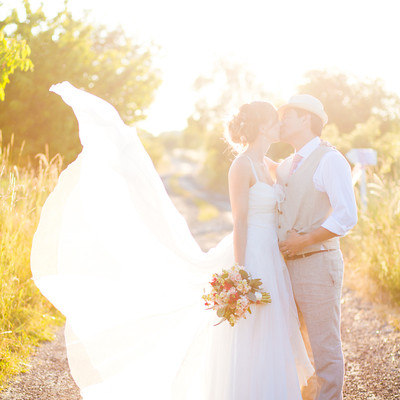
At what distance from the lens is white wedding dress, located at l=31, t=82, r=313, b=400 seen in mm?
3053

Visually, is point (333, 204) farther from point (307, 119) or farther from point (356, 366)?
point (356, 366)

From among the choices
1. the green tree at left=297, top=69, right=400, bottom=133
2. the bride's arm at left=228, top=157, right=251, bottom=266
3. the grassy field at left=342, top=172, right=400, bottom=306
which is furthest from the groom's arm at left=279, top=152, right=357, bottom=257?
the green tree at left=297, top=69, right=400, bottom=133

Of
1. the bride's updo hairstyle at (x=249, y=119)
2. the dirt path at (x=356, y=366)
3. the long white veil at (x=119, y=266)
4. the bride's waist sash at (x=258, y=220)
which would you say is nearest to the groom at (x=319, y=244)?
the bride's waist sash at (x=258, y=220)

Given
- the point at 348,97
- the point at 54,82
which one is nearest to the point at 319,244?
the point at 54,82

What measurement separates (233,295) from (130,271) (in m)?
0.96

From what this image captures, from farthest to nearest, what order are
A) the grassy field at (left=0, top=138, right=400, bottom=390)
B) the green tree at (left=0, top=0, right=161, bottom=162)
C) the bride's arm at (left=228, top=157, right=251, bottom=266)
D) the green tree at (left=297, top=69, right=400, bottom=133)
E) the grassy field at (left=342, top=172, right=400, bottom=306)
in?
the green tree at (left=297, top=69, right=400, bottom=133) → the green tree at (left=0, top=0, right=161, bottom=162) → the grassy field at (left=342, top=172, right=400, bottom=306) → the grassy field at (left=0, top=138, right=400, bottom=390) → the bride's arm at (left=228, top=157, right=251, bottom=266)

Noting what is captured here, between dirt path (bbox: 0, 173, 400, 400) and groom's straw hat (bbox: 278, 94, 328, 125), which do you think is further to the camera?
dirt path (bbox: 0, 173, 400, 400)

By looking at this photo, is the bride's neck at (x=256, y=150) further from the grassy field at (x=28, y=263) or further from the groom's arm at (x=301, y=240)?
the grassy field at (x=28, y=263)

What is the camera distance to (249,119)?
3123 millimetres

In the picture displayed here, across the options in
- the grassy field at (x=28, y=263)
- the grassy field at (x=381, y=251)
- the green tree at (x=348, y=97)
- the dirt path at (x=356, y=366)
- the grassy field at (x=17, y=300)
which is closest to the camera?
the dirt path at (x=356, y=366)

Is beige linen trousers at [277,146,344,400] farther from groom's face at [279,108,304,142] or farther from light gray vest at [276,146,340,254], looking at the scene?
groom's face at [279,108,304,142]

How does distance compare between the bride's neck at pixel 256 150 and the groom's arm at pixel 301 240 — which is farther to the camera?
the bride's neck at pixel 256 150

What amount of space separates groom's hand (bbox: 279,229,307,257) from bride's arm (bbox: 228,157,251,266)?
0.29 m

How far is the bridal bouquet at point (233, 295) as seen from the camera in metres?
2.62
